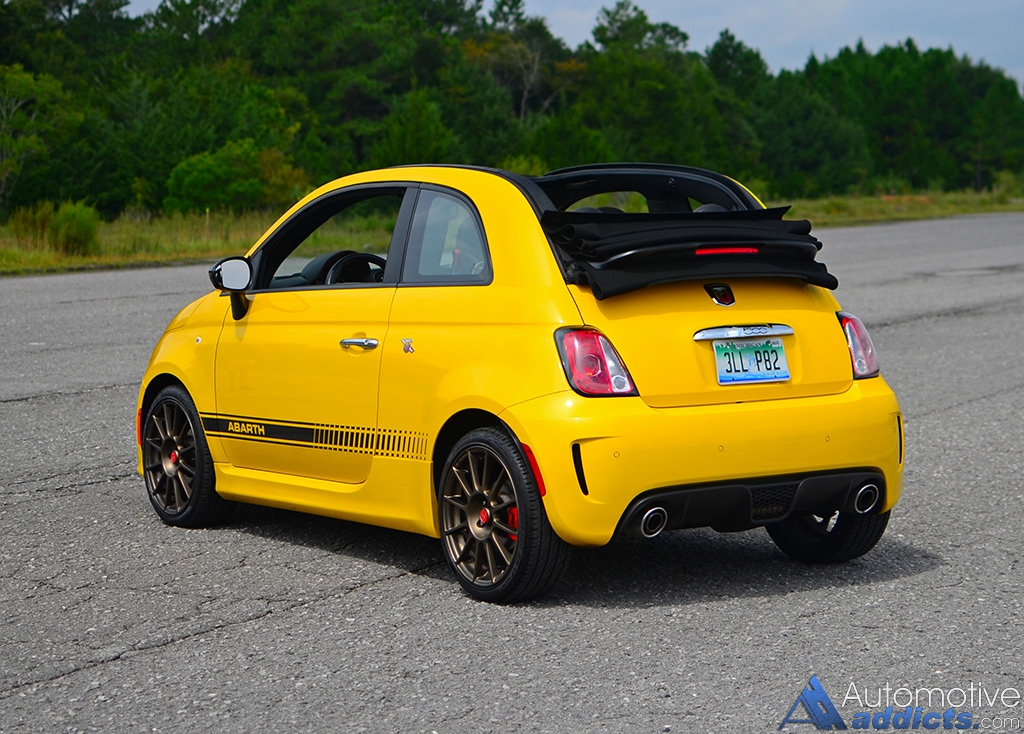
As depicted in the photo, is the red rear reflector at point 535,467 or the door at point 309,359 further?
the door at point 309,359

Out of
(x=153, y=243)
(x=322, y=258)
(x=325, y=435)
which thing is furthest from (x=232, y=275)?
(x=153, y=243)

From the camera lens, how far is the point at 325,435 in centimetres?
608

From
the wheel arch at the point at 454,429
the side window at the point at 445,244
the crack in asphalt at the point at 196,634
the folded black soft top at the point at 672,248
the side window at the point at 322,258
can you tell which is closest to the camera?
the crack in asphalt at the point at 196,634

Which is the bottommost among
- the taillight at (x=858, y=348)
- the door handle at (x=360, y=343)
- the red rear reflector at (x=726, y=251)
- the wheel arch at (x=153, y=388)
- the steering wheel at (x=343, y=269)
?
the wheel arch at (x=153, y=388)

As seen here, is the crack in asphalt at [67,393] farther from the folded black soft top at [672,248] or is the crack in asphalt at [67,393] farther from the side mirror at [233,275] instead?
the folded black soft top at [672,248]

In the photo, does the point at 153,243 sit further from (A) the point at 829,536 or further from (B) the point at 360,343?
(A) the point at 829,536

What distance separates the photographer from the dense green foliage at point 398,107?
5975 centimetres

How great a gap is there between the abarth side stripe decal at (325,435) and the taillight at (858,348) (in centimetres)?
173

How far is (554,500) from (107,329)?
1154 centimetres

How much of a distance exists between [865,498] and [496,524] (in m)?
1.45

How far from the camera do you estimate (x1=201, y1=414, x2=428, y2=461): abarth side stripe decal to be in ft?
18.6

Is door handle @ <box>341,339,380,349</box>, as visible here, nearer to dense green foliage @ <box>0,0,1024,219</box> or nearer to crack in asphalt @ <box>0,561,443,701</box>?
crack in asphalt @ <box>0,561,443,701</box>

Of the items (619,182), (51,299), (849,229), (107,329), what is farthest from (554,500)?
(849,229)

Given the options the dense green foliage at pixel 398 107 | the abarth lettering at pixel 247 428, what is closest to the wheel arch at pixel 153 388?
the abarth lettering at pixel 247 428
